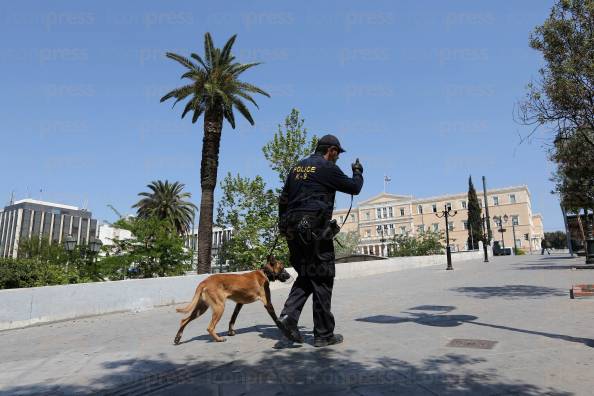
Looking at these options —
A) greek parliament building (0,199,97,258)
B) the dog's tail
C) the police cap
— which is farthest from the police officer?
greek parliament building (0,199,97,258)

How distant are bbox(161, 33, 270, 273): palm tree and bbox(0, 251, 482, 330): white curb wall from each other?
368 inches

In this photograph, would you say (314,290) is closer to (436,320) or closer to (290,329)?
(290,329)

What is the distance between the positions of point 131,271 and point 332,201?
12397 mm

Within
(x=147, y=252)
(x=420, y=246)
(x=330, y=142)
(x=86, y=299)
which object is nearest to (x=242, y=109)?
(x=147, y=252)

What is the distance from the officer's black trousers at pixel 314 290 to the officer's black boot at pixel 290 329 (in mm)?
48

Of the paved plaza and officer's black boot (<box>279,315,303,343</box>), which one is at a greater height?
officer's black boot (<box>279,315,303,343</box>)

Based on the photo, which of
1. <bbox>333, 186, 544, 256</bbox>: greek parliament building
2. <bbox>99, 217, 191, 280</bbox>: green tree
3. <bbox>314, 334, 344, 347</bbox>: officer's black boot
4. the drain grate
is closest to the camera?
the drain grate

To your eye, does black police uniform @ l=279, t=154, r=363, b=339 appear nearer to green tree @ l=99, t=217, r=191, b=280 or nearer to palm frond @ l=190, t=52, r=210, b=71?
green tree @ l=99, t=217, r=191, b=280

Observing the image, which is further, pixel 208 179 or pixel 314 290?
pixel 208 179

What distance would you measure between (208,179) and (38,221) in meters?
147

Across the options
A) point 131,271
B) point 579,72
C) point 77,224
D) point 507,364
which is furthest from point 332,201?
point 77,224

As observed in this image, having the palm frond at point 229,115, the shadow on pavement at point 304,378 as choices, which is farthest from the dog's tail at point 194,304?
the palm frond at point 229,115

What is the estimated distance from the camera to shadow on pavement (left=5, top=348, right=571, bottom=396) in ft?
9.16

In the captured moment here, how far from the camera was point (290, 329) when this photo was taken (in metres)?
4.23
